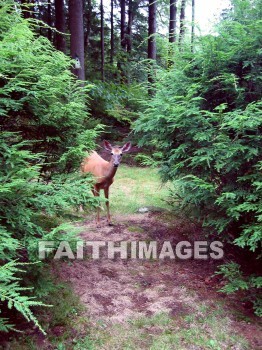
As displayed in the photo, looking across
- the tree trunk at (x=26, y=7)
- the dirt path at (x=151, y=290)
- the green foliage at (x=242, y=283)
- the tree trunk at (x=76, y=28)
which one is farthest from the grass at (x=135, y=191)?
the tree trunk at (x=26, y=7)

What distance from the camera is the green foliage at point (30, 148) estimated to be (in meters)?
2.51

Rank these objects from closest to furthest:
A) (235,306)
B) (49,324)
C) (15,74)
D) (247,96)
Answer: (15,74), (49,324), (235,306), (247,96)

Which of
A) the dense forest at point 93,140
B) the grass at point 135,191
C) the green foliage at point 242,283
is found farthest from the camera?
the grass at point 135,191

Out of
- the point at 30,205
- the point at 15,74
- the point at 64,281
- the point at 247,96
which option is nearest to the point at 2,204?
the point at 30,205

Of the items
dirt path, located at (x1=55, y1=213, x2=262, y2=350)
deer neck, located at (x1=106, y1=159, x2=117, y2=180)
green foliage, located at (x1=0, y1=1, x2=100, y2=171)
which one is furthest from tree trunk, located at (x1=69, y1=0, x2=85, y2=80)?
dirt path, located at (x1=55, y1=213, x2=262, y2=350)

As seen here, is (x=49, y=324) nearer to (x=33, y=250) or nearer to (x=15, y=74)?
(x=33, y=250)

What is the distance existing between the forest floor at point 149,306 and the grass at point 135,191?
3.88 feet

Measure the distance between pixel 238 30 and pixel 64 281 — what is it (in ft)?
11.7

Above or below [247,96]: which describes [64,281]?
below

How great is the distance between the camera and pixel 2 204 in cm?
250

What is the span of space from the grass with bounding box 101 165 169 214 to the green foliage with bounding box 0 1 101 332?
2.40 meters

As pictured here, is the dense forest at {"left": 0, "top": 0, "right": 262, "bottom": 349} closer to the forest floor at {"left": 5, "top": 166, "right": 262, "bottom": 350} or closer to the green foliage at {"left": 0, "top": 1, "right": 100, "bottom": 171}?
the green foliage at {"left": 0, "top": 1, "right": 100, "bottom": 171}

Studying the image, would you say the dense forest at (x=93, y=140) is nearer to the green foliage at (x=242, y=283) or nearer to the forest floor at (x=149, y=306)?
the green foliage at (x=242, y=283)

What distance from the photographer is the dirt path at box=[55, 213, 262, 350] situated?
315cm
